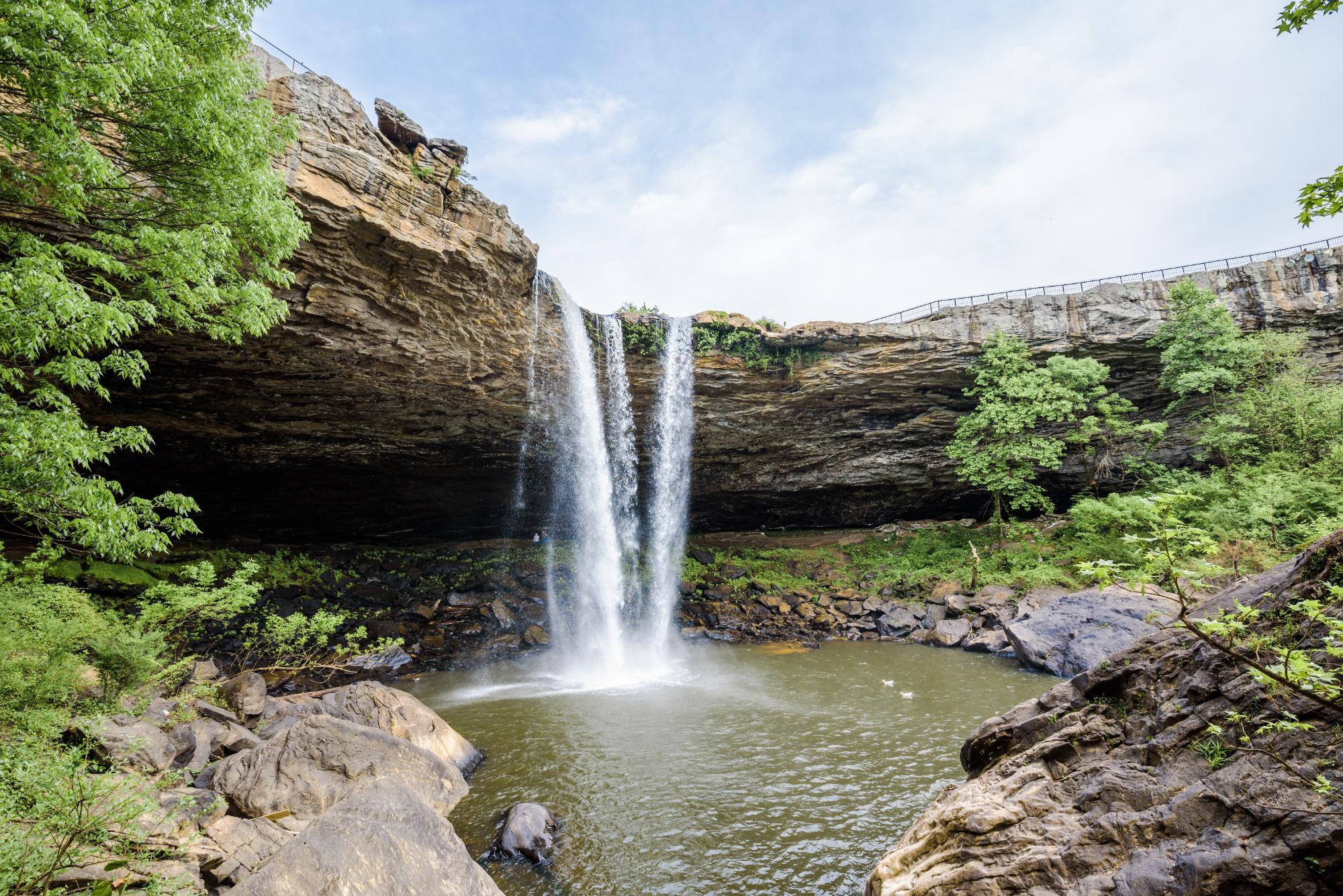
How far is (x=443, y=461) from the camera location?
19.1 m

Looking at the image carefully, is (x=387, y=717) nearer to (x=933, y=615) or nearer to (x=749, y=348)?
(x=749, y=348)

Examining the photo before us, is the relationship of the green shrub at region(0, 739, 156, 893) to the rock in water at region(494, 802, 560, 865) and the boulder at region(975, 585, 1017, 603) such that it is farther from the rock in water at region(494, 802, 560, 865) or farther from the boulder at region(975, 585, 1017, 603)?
the boulder at region(975, 585, 1017, 603)

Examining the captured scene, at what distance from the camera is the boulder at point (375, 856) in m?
3.40

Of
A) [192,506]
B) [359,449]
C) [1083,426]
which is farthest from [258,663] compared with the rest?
[1083,426]

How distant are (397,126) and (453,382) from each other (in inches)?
230

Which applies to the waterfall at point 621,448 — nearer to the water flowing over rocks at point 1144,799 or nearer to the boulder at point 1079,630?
the boulder at point 1079,630

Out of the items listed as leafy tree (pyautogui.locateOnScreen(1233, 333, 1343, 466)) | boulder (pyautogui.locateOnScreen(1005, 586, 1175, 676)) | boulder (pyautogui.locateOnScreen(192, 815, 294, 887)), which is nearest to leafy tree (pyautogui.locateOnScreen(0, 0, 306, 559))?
boulder (pyautogui.locateOnScreen(192, 815, 294, 887))

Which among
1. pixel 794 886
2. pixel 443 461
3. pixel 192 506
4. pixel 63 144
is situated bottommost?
pixel 794 886

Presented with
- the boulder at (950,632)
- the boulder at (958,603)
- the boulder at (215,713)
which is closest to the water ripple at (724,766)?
the boulder at (950,632)

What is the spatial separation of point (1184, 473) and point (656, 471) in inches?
670

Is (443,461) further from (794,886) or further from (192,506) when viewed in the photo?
(794,886)

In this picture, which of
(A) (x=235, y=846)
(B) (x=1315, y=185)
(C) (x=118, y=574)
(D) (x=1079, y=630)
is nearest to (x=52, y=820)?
(A) (x=235, y=846)

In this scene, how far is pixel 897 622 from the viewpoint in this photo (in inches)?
661

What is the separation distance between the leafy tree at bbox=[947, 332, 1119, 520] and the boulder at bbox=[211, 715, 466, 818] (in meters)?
17.9
